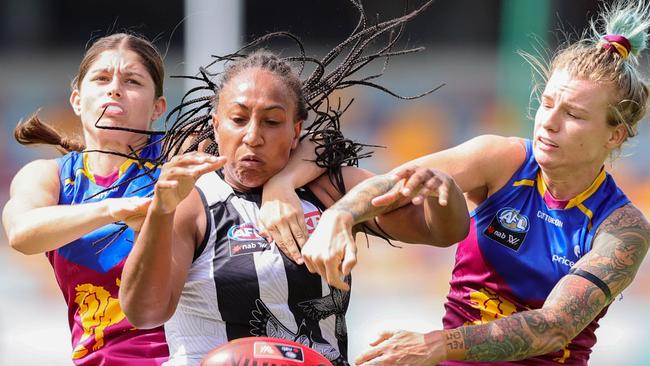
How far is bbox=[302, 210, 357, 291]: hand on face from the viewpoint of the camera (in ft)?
11.0

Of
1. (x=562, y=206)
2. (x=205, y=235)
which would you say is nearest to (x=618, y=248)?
(x=562, y=206)

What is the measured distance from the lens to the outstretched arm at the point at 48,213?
3727mm

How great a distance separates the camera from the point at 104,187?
4426 millimetres

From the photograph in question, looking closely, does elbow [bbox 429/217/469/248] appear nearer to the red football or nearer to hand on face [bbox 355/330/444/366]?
hand on face [bbox 355/330/444/366]

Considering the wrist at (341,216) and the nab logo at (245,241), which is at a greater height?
the wrist at (341,216)

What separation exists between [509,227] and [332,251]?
1.13m

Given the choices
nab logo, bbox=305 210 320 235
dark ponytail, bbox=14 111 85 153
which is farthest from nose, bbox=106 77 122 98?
nab logo, bbox=305 210 320 235

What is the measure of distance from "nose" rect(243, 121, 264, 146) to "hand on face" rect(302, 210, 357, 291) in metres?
0.43

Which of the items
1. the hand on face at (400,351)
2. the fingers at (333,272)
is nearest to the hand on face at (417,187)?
the fingers at (333,272)

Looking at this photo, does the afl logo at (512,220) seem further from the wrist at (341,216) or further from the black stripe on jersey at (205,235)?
the black stripe on jersey at (205,235)

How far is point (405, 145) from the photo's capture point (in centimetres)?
1231

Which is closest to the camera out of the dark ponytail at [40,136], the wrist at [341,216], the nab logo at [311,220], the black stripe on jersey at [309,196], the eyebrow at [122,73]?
the wrist at [341,216]

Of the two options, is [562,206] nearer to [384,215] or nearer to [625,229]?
[625,229]

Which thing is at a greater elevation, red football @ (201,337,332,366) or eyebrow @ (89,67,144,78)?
eyebrow @ (89,67,144,78)
